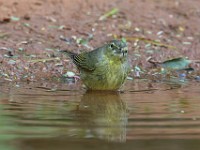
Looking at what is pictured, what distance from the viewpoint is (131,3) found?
12258mm

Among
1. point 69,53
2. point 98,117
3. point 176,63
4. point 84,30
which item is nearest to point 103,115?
point 98,117

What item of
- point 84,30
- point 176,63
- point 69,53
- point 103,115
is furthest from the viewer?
point 84,30

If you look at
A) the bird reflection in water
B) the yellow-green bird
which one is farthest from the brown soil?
the bird reflection in water

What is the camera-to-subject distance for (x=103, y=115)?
6.64 metres

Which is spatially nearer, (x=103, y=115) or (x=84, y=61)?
(x=103, y=115)

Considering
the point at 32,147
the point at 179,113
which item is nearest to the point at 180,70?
the point at 179,113

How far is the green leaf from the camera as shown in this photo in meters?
10.1

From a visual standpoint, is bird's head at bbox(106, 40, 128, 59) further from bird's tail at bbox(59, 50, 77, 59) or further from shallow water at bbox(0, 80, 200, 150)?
bird's tail at bbox(59, 50, 77, 59)

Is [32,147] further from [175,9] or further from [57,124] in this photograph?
[175,9]

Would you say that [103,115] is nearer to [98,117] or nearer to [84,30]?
[98,117]

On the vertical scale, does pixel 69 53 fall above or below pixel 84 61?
above

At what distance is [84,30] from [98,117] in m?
4.76

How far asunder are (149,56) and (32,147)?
5366mm

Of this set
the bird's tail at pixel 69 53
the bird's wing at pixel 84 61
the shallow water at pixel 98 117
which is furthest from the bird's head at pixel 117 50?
the bird's tail at pixel 69 53
